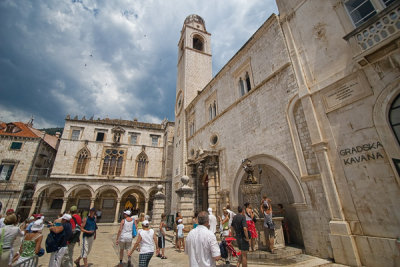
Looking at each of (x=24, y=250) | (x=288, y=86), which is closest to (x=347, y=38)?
(x=288, y=86)

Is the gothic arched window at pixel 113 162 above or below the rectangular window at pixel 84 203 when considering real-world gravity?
above

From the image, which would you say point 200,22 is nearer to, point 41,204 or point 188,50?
point 188,50

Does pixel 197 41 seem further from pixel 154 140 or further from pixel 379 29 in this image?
pixel 379 29

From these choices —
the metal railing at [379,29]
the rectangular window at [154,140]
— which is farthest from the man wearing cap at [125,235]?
the rectangular window at [154,140]

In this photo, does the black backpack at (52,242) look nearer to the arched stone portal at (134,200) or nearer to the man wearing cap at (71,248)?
the man wearing cap at (71,248)

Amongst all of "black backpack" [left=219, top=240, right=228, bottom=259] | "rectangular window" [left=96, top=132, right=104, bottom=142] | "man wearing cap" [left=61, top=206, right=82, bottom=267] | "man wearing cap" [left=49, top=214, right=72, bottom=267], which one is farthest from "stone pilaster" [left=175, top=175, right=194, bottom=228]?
"rectangular window" [left=96, top=132, right=104, bottom=142]

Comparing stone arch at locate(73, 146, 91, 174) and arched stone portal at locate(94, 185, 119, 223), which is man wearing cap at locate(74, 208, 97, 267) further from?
stone arch at locate(73, 146, 91, 174)

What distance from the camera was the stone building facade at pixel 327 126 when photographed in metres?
4.58

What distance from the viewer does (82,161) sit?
2280cm

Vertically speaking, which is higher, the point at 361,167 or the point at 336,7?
the point at 336,7

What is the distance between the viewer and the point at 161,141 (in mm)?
27312

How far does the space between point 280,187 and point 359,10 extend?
6.97 metres

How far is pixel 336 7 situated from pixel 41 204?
30.6 m

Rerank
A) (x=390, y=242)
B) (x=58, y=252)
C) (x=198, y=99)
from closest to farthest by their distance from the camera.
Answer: (x=58, y=252)
(x=390, y=242)
(x=198, y=99)
